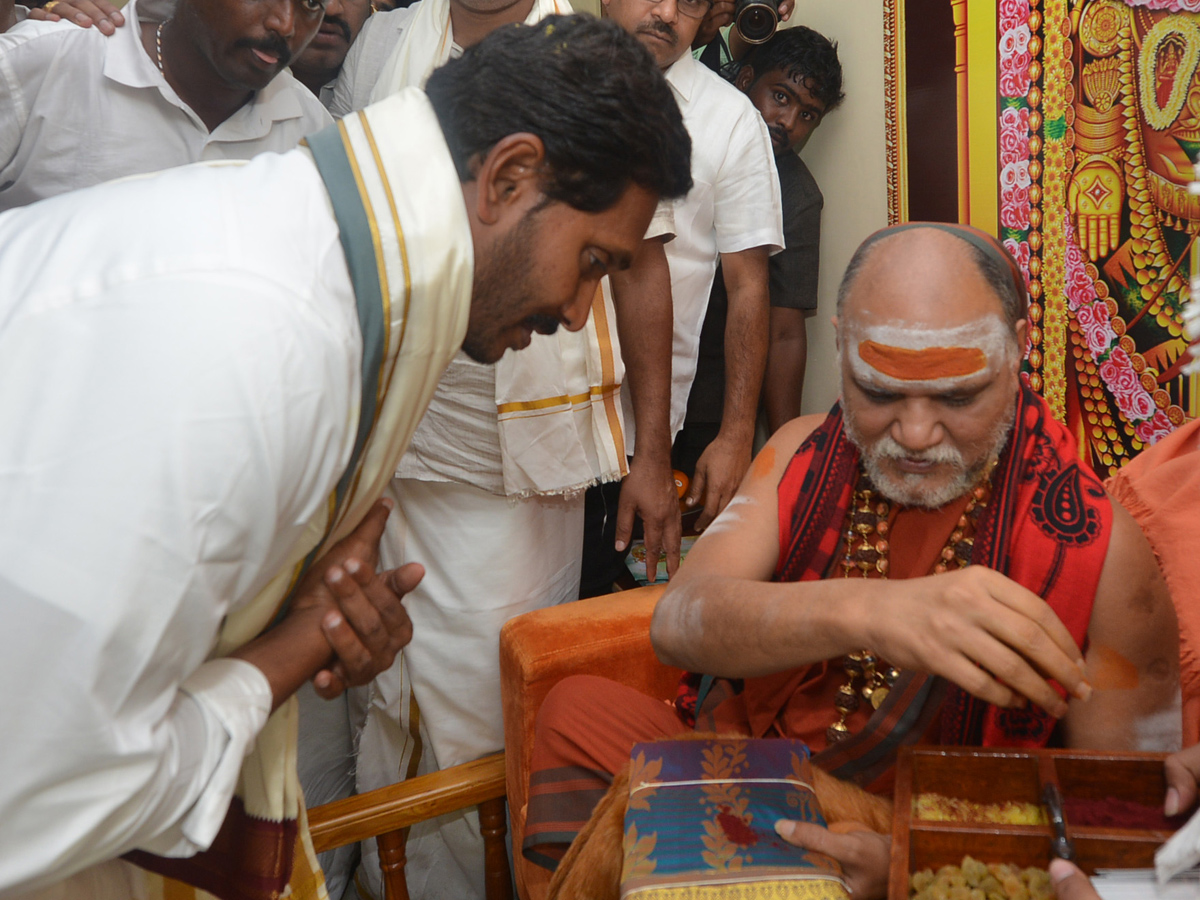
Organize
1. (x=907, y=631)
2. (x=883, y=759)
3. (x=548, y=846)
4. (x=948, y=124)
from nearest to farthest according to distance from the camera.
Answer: (x=907, y=631), (x=883, y=759), (x=548, y=846), (x=948, y=124)

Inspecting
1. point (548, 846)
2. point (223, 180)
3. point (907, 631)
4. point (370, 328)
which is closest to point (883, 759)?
point (907, 631)

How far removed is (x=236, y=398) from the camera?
93 cm

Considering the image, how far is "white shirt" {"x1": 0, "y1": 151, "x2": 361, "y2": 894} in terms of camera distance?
885 mm

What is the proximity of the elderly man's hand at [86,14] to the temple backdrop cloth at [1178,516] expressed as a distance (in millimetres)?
2299

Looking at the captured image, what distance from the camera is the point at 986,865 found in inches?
42.7

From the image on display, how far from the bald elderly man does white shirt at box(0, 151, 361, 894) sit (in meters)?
0.81

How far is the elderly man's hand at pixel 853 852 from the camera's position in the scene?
4.20ft

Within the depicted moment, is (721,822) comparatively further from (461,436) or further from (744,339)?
(744,339)

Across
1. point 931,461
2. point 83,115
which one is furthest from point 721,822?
point 83,115

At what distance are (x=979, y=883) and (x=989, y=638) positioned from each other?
27 cm

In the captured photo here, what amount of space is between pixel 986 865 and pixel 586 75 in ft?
3.49

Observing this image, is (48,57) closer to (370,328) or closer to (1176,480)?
(370,328)

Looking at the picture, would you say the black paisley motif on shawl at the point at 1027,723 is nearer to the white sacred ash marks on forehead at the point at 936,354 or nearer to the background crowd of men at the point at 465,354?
the white sacred ash marks on forehead at the point at 936,354

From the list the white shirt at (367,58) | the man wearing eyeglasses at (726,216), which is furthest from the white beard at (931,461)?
the white shirt at (367,58)
